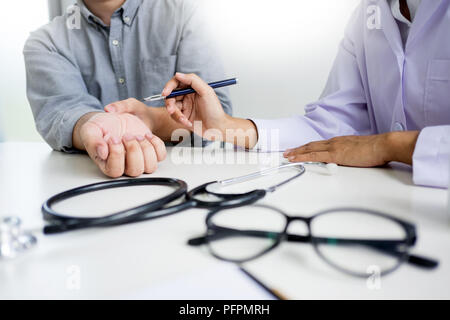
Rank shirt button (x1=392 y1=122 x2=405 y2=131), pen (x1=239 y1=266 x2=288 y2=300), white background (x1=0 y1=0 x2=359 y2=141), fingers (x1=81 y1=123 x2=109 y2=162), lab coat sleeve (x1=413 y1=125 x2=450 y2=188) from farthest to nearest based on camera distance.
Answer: white background (x1=0 y1=0 x2=359 y2=141)
shirt button (x1=392 y1=122 x2=405 y2=131)
fingers (x1=81 y1=123 x2=109 y2=162)
lab coat sleeve (x1=413 y1=125 x2=450 y2=188)
pen (x1=239 y1=266 x2=288 y2=300)

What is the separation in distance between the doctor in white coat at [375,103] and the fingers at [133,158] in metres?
0.15

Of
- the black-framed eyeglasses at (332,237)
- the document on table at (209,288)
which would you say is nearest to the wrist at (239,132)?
the black-framed eyeglasses at (332,237)

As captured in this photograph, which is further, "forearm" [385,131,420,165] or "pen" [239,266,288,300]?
"forearm" [385,131,420,165]

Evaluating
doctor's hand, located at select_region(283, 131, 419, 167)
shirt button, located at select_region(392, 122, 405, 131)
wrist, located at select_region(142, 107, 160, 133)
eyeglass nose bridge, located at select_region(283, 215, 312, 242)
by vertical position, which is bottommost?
eyeglass nose bridge, located at select_region(283, 215, 312, 242)

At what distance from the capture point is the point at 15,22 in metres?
1.41

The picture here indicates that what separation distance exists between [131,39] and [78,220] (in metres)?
0.72

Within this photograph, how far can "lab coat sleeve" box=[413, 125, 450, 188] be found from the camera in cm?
41

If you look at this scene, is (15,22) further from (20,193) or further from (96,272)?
(96,272)

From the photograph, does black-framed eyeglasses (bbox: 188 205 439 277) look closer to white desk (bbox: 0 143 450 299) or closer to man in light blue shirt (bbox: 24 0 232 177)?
white desk (bbox: 0 143 450 299)

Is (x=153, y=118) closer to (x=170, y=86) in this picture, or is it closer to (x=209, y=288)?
(x=170, y=86)

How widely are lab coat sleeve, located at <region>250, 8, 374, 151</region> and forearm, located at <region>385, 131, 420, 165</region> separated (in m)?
0.21

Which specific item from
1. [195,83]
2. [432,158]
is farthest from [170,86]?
[432,158]

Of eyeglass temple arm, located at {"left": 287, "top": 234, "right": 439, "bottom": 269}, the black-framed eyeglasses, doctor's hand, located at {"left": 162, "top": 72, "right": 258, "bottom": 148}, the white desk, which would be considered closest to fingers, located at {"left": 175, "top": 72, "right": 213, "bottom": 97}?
doctor's hand, located at {"left": 162, "top": 72, "right": 258, "bottom": 148}

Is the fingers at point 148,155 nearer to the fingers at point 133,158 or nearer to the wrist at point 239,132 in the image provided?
the fingers at point 133,158
